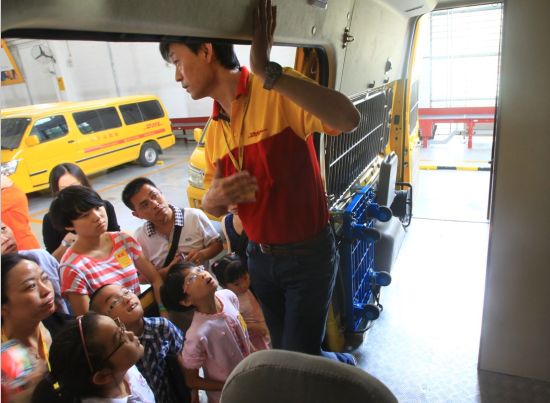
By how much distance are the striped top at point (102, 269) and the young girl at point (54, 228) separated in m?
0.36

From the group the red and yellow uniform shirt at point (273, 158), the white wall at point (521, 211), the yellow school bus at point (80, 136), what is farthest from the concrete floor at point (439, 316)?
the yellow school bus at point (80, 136)

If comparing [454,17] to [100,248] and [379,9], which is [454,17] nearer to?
[379,9]

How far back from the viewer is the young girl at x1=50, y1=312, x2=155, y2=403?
4.12ft

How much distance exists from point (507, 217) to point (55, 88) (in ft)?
40.1

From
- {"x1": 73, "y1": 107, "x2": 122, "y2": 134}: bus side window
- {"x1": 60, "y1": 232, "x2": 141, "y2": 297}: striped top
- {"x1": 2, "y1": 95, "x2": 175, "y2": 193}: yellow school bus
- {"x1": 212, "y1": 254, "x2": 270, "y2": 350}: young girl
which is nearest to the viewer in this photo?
{"x1": 60, "y1": 232, "x2": 141, "y2": 297}: striped top

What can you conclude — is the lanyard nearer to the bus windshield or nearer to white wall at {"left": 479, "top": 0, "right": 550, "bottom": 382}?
white wall at {"left": 479, "top": 0, "right": 550, "bottom": 382}

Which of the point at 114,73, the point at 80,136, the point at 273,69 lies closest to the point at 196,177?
the point at 273,69

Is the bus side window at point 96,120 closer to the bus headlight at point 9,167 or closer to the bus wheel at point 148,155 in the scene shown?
the bus wheel at point 148,155

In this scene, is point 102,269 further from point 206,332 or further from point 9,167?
point 9,167

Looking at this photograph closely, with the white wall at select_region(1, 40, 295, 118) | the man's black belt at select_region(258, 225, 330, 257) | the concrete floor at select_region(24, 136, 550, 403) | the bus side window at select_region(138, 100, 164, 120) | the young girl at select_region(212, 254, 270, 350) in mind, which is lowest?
the concrete floor at select_region(24, 136, 550, 403)

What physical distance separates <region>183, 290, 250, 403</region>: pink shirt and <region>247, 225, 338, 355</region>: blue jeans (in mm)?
204

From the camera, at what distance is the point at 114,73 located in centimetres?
1016

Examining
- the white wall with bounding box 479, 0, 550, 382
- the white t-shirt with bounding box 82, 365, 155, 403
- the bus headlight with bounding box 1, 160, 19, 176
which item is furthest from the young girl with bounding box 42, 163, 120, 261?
the bus headlight with bounding box 1, 160, 19, 176

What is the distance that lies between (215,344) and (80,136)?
651cm
